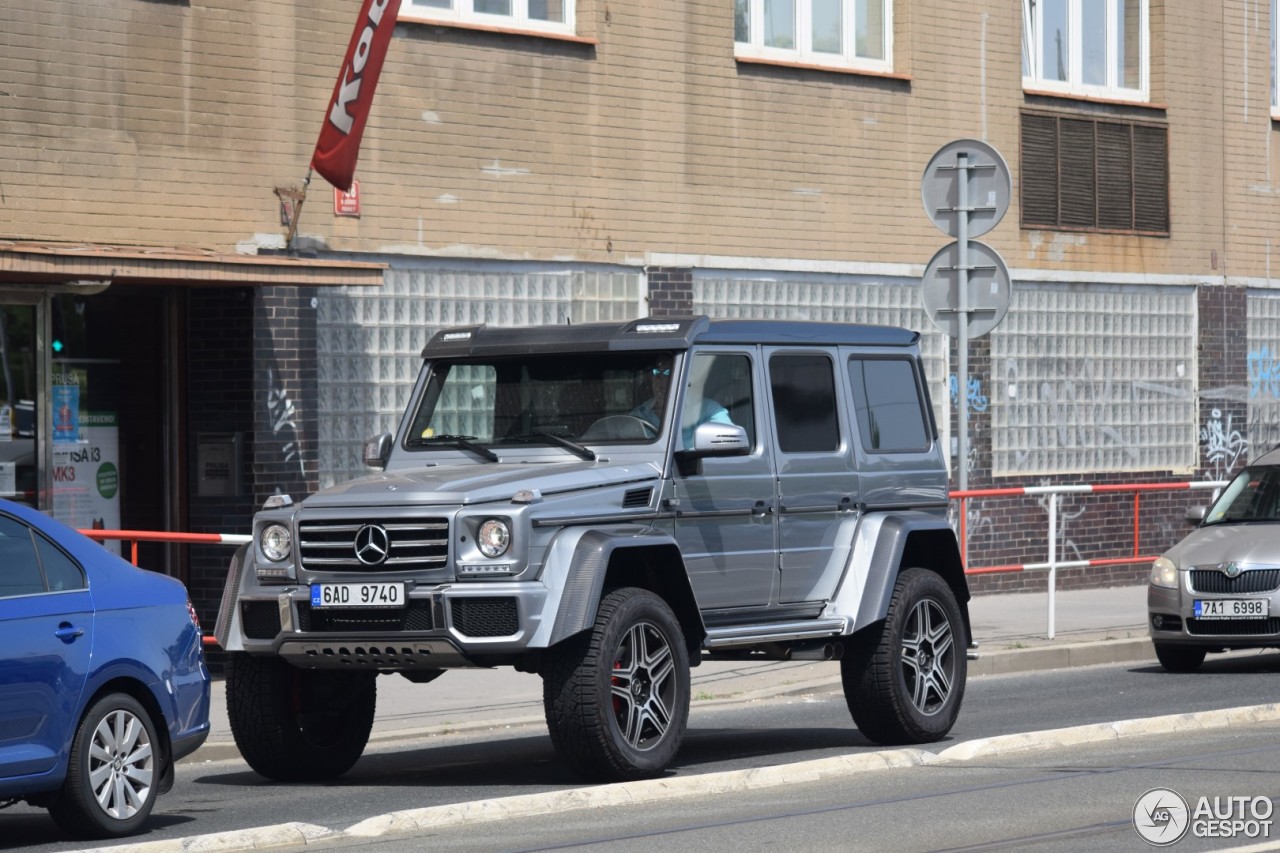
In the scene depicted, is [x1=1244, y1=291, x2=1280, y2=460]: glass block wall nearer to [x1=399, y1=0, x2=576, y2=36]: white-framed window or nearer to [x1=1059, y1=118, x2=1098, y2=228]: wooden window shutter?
[x1=1059, y1=118, x2=1098, y2=228]: wooden window shutter

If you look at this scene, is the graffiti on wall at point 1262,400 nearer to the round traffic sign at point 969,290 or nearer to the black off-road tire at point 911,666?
the round traffic sign at point 969,290

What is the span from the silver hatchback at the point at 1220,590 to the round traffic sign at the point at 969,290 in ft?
7.04

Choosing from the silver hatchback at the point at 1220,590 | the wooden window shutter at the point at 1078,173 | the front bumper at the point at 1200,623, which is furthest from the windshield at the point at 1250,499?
the wooden window shutter at the point at 1078,173

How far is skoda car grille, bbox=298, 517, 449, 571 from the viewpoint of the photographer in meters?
9.33

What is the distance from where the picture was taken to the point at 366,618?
9438 mm

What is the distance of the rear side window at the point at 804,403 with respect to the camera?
10898 mm

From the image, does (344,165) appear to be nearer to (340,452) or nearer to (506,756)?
(340,452)

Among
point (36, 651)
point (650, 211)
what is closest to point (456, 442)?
point (36, 651)

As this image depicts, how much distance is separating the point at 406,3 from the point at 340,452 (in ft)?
11.8

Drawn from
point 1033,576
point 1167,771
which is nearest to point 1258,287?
point 1033,576

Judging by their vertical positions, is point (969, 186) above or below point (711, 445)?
above

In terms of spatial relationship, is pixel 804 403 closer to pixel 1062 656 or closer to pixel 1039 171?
pixel 1062 656

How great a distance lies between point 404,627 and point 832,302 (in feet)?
37.6

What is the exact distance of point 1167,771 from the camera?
9.79m
